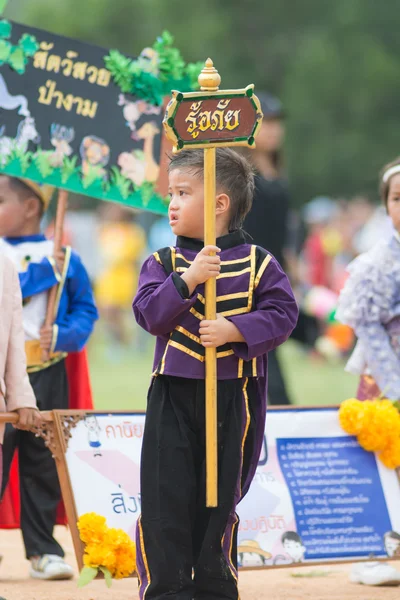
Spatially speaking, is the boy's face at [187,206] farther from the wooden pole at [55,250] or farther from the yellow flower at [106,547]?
the wooden pole at [55,250]

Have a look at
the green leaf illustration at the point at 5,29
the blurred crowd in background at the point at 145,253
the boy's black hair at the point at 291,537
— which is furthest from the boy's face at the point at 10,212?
the blurred crowd in background at the point at 145,253

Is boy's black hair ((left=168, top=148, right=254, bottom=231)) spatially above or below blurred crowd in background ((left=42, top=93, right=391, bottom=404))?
below

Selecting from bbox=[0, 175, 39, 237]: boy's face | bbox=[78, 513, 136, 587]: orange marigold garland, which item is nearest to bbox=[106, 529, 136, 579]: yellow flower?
bbox=[78, 513, 136, 587]: orange marigold garland

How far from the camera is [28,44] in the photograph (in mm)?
5734

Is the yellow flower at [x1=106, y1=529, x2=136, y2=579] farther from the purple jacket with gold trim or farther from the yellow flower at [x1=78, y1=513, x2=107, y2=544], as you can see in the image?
the purple jacket with gold trim

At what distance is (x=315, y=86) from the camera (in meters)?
41.8

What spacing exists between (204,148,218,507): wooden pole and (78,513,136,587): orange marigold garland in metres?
0.85

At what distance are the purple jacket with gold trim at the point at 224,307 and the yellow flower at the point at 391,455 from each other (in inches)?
55.7

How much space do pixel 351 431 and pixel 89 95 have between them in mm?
1916

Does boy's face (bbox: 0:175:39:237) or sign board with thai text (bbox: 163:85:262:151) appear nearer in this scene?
sign board with thai text (bbox: 163:85:262:151)

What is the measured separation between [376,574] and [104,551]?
1282mm

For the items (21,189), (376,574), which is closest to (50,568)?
(376,574)

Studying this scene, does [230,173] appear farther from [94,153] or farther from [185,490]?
[94,153]

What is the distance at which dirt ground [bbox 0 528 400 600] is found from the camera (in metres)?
5.20
